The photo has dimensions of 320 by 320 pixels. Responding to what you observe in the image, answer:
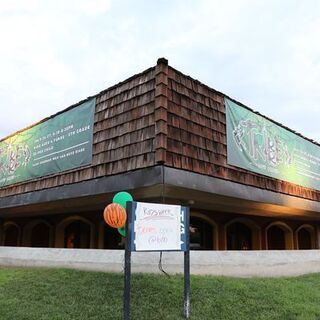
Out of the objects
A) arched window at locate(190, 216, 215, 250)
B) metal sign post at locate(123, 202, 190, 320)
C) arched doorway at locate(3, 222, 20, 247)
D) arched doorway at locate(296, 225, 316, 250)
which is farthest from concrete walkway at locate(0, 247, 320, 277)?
arched doorway at locate(296, 225, 316, 250)

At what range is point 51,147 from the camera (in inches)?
456

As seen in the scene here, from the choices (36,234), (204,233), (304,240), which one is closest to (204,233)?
(204,233)

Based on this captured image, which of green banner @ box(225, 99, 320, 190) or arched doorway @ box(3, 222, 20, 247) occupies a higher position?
green banner @ box(225, 99, 320, 190)

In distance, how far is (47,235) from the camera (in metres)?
16.6

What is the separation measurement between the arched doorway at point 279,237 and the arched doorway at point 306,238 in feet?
3.23

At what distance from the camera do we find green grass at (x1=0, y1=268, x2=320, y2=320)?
221 inches

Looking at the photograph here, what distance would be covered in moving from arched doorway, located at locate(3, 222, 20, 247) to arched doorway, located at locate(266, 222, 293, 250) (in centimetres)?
1037

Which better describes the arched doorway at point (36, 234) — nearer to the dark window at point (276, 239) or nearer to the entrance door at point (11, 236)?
the entrance door at point (11, 236)

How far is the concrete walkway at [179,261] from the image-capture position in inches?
291

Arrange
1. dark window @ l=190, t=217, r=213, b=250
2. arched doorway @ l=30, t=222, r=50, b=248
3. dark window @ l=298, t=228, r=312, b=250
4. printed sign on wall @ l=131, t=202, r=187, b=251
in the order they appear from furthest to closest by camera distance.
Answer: dark window @ l=298, t=228, r=312, b=250 < arched doorway @ l=30, t=222, r=50, b=248 < dark window @ l=190, t=217, r=213, b=250 < printed sign on wall @ l=131, t=202, r=187, b=251

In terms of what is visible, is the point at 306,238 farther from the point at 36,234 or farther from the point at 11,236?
the point at 11,236

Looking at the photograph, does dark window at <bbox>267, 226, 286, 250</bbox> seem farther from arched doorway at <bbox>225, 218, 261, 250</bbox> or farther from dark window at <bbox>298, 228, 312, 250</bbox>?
arched doorway at <bbox>225, 218, 261, 250</bbox>

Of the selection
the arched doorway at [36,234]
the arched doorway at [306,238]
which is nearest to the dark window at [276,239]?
the arched doorway at [306,238]

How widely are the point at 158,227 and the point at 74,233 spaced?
10.3 m
